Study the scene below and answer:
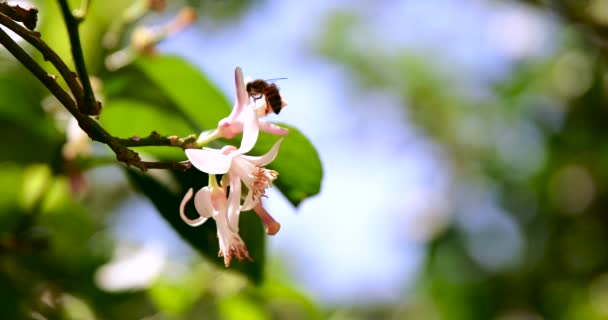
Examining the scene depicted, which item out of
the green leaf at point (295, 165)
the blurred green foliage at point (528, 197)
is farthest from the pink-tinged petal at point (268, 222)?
the blurred green foliage at point (528, 197)

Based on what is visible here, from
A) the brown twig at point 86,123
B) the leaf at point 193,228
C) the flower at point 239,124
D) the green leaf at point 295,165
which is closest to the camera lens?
the brown twig at point 86,123

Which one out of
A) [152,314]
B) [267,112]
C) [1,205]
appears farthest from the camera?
[152,314]

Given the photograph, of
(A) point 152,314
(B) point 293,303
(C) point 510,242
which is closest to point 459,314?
(C) point 510,242

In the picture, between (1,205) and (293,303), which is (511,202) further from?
(1,205)

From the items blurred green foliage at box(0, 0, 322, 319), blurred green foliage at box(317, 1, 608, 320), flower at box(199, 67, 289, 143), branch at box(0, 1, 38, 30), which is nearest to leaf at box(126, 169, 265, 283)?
blurred green foliage at box(0, 0, 322, 319)

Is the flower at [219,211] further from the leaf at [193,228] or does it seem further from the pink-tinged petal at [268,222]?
the leaf at [193,228]

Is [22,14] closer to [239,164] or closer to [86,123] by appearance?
[86,123]
